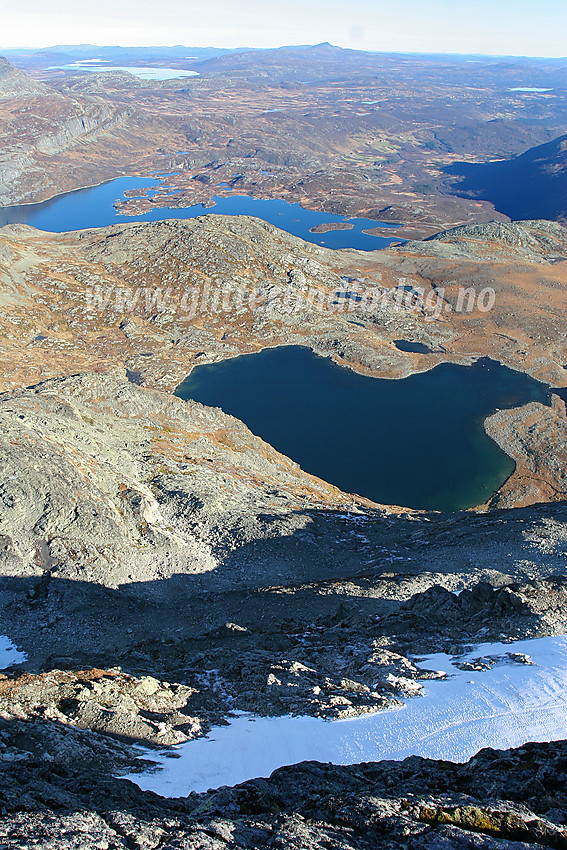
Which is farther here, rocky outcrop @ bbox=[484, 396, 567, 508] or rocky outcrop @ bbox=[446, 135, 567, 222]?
rocky outcrop @ bbox=[446, 135, 567, 222]

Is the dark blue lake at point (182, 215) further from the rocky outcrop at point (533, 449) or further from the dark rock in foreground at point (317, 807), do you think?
the dark rock in foreground at point (317, 807)

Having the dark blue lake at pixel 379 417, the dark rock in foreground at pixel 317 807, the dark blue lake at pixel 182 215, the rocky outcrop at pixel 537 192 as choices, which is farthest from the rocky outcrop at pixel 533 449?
the rocky outcrop at pixel 537 192

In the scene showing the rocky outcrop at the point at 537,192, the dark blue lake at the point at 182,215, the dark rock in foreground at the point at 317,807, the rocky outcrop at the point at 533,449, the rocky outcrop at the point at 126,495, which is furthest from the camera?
the rocky outcrop at the point at 537,192

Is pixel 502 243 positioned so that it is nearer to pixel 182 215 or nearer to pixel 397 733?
pixel 182 215

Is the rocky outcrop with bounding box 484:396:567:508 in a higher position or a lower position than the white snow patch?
lower

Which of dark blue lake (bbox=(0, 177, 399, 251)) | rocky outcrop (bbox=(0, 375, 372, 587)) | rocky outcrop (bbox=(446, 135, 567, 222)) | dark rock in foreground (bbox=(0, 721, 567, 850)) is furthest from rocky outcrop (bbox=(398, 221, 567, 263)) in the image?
dark rock in foreground (bbox=(0, 721, 567, 850))

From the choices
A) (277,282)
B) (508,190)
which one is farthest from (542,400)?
(508,190)

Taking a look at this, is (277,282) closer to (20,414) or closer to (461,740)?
(20,414)

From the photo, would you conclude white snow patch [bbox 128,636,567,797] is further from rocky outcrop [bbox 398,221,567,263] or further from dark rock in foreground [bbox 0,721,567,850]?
rocky outcrop [bbox 398,221,567,263]
